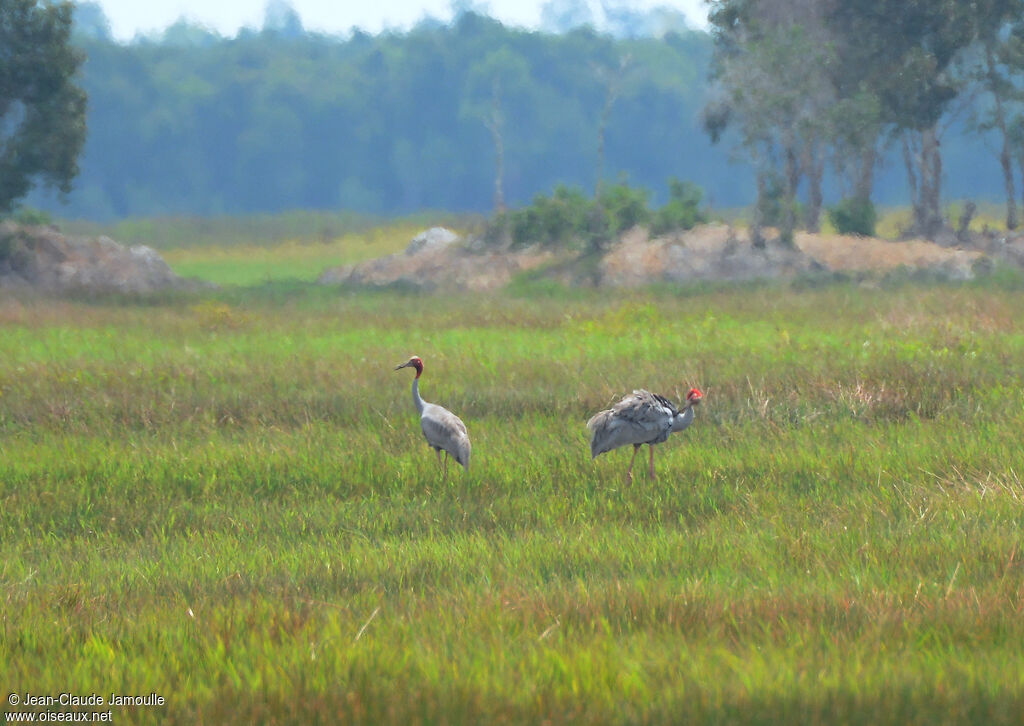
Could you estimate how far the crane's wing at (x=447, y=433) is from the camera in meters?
10.1

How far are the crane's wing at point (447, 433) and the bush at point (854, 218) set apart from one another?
1300 inches

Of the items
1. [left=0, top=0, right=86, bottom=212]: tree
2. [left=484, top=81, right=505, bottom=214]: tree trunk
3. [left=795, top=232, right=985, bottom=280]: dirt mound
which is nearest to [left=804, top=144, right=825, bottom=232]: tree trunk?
[left=795, top=232, right=985, bottom=280]: dirt mound

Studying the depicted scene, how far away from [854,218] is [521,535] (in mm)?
35070

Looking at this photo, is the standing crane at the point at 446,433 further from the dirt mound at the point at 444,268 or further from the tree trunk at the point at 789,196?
the tree trunk at the point at 789,196

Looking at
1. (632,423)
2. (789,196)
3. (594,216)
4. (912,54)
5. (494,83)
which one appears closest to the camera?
(632,423)

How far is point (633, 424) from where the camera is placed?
10.1 meters

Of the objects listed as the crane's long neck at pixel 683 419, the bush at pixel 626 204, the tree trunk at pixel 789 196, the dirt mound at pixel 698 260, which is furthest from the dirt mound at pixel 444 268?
the crane's long neck at pixel 683 419

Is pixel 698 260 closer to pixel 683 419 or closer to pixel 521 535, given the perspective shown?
pixel 683 419

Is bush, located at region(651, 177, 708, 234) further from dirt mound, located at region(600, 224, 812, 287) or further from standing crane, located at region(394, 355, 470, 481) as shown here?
standing crane, located at region(394, 355, 470, 481)

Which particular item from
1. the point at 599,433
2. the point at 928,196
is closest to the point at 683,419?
the point at 599,433

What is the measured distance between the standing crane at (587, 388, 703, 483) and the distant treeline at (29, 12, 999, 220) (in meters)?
61.4

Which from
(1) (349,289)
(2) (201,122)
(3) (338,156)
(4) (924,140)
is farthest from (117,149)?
(4) (924,140)

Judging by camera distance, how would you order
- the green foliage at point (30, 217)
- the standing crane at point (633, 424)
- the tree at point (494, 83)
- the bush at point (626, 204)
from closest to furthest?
the standing crane at point (633, 424) < the green foliage at point (30, 217) < the bush at point (626, 204) < the tree at point (494, 83)

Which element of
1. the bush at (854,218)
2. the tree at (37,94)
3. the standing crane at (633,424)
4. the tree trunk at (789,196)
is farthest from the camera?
the bush at (854,218)
